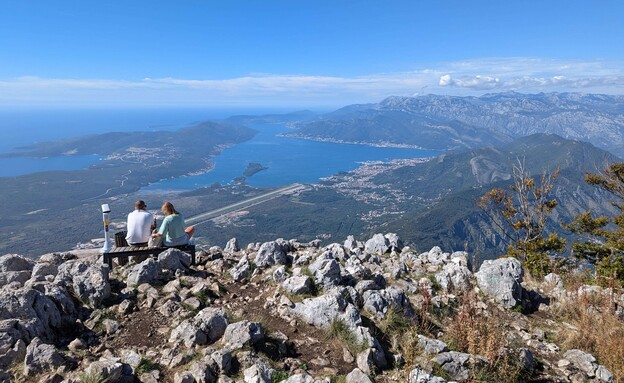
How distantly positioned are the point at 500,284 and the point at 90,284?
9.57m

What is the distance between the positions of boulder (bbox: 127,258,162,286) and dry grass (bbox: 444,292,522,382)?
652 cm

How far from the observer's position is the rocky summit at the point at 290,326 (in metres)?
5.48

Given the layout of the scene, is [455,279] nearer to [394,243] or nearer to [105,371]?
[394,243]

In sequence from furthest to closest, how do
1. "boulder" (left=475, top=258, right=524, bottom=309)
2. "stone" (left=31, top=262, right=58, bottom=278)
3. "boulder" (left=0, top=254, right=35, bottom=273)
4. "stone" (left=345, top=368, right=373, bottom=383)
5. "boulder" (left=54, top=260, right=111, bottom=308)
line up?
"boulder" (left=0, top=254, right=35, bottom=273), "stone" (left=31, top=262, right=58, bottom=278), "boulder" (left=475, top=258, right=524, bottom=309), "boulder" (left=54, top=260, right=111, bottom=308), "stone" (left=345, top=368, right=373, bottom=383)

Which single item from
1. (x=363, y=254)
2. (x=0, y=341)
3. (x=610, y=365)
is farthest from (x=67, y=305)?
(x=610, y=365)

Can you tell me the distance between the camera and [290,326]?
22.4ft

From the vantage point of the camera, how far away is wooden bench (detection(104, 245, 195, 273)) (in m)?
9.30

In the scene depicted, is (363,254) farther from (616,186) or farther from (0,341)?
(616,186)

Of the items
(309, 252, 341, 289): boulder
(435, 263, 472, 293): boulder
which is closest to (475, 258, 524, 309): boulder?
(435, 263, 472, 293): boulder

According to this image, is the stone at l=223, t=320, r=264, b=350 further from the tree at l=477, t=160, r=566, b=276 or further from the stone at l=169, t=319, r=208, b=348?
the tree at l=477, t=160, r=566, b=276

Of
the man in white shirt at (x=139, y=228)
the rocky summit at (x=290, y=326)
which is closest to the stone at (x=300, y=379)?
the rocky summit at (x=290, y=326)

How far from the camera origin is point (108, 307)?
23.9 ft

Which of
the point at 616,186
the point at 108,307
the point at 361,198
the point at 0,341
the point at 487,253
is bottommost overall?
the point at 487,253

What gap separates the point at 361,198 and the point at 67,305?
7609 inches
